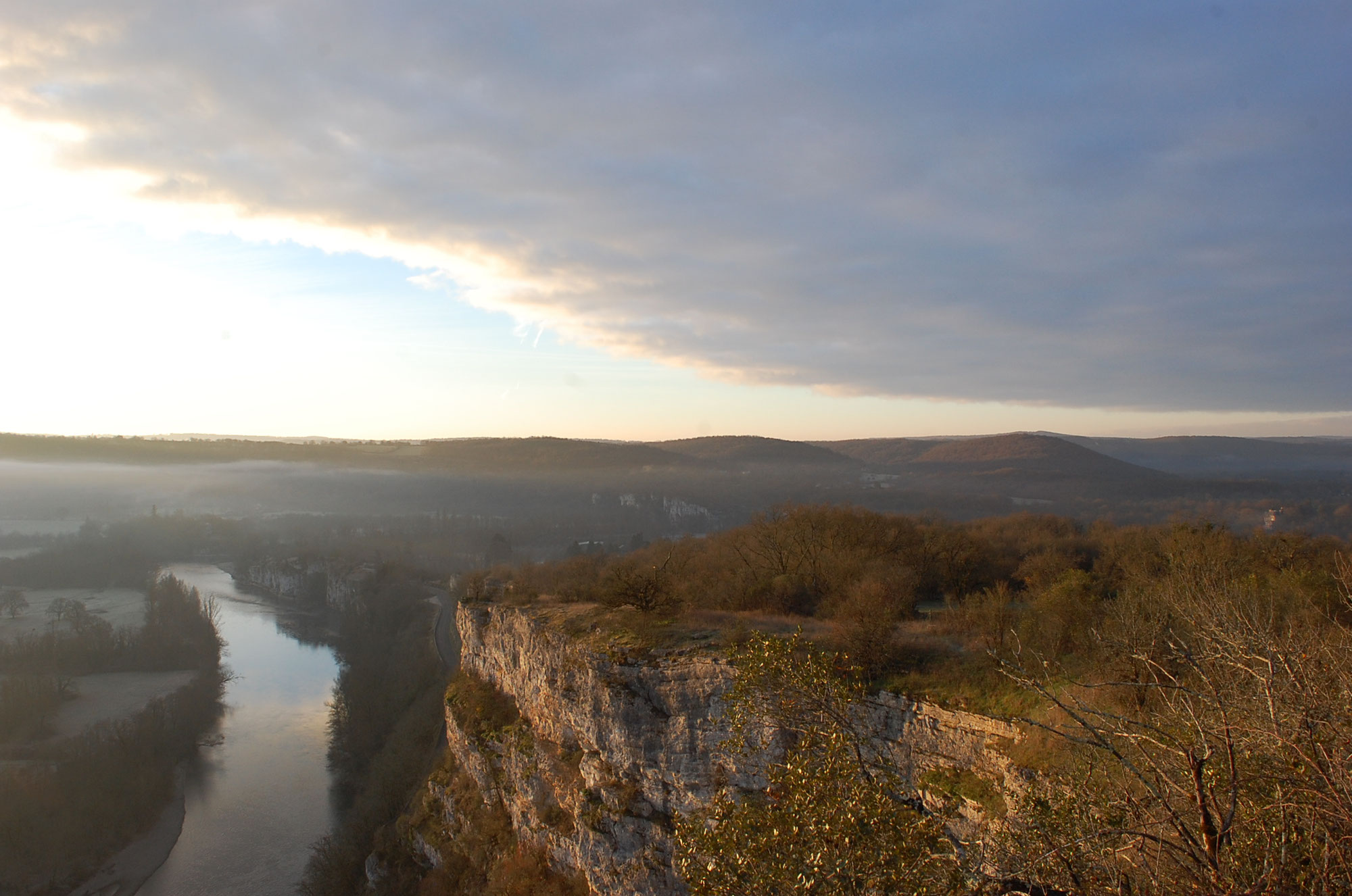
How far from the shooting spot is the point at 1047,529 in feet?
89.7

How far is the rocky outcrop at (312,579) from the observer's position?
58812mm

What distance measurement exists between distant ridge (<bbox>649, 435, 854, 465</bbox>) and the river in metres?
56.4

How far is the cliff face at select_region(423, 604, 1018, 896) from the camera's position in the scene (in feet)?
39.6

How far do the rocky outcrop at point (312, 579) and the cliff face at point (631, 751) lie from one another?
42.8 meters

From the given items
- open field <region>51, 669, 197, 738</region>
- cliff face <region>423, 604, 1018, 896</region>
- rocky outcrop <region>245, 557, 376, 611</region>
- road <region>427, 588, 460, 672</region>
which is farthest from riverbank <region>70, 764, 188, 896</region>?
rocky outcrop <region>245, 557, 376, 611</region>

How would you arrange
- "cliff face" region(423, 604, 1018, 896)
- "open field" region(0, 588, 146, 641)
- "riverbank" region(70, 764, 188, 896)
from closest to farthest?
"cliff face" region(423, 604, 1018, 896), "riverbank" region(70, 764, 188, 896), "open field" region(0, 588, 146, 641)

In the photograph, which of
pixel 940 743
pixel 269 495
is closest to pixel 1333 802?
pixel 940 743

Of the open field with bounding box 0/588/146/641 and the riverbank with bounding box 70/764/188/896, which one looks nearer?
the riverbank with bounding box 70/764/188/896

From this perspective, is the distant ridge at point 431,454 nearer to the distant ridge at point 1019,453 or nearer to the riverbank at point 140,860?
the distant ridge at point 1019,453

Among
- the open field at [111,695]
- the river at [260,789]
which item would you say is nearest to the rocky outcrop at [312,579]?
the river at [260,789]

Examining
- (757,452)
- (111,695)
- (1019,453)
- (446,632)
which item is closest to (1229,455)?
(1019,453)

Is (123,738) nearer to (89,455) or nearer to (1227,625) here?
(1227,625)

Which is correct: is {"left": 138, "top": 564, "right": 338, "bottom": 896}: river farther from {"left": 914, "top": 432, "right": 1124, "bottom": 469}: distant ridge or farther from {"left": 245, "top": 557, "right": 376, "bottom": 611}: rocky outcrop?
{"left": 914, "top": 432, "right": 1124, "bottom": 469}: distant ridge

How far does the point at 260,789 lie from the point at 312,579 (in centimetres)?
3678
